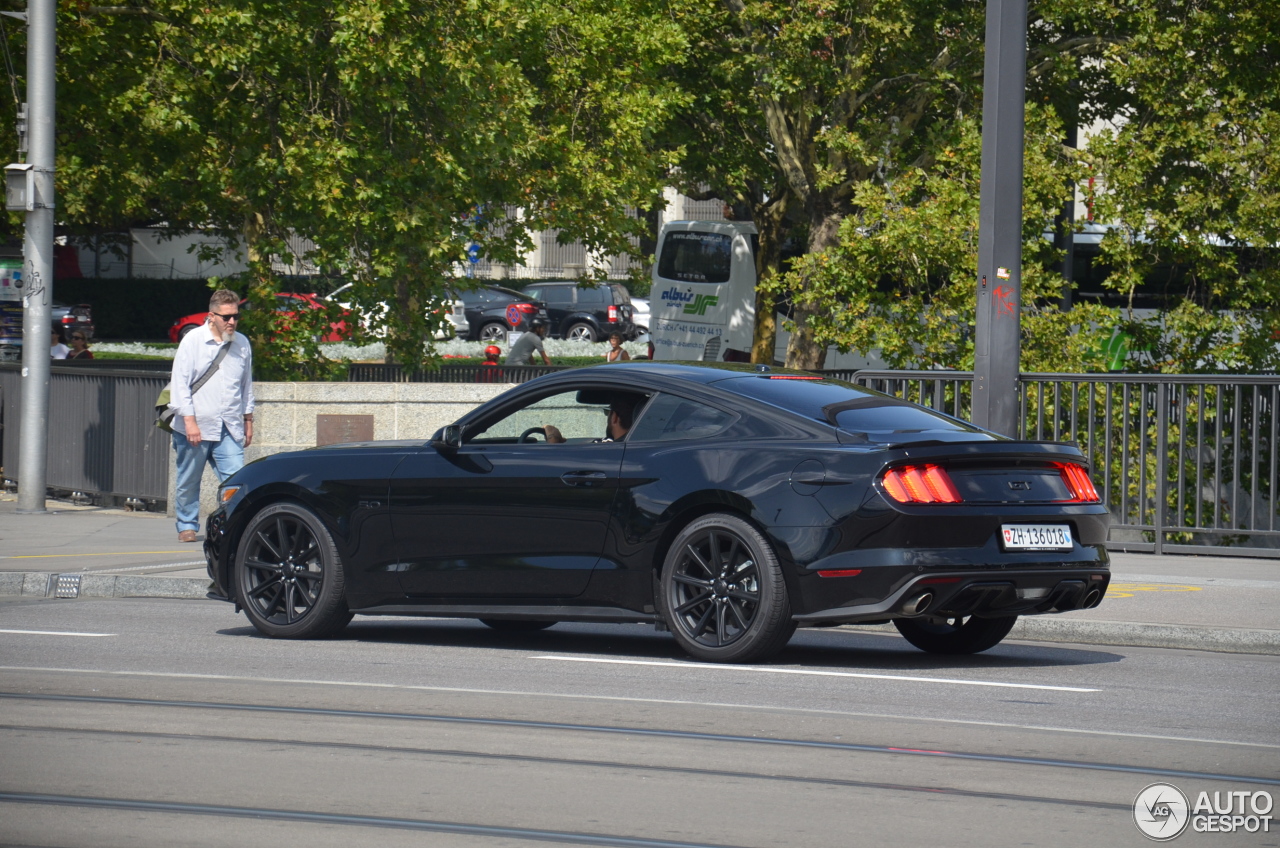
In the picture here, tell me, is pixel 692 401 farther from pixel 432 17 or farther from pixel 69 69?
pixel 69 69

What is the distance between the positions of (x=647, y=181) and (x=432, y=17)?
816 cm

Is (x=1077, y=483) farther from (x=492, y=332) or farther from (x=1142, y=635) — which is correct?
(x=492, y=332)

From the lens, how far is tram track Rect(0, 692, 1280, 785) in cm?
597

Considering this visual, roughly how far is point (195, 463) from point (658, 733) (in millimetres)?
7953

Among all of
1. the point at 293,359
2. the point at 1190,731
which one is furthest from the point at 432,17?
the point at 1190,731

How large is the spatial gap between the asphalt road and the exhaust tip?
1.13ft

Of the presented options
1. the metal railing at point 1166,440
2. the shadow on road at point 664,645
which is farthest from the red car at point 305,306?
the shadow on road at point 664,645

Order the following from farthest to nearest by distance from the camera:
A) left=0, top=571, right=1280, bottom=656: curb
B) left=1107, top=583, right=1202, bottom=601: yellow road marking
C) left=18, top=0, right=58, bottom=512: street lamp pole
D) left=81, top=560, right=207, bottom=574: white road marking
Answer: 1. left=18, top=0, right=58, bottom=512: street lamp pole
2. left=81, top=560, right=207, bottom=574: white road marking
3. left=1107, top=583, right=1202, bottom=601: yellow road marking
4. left=0, top=571, right=1280, bottom=656: curb

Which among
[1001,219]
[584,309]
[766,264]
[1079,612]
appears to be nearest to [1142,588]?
[1079,612]

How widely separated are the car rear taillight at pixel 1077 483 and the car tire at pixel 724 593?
1486 mm

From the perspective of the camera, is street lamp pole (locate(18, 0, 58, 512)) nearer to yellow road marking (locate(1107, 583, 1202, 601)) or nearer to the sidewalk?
the sidewalk

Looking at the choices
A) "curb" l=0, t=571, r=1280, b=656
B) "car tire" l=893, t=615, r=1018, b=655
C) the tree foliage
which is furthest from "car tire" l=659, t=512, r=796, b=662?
the tree foliage

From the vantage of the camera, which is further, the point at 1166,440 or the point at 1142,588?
the point at 1166,440

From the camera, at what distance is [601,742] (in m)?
6.43
